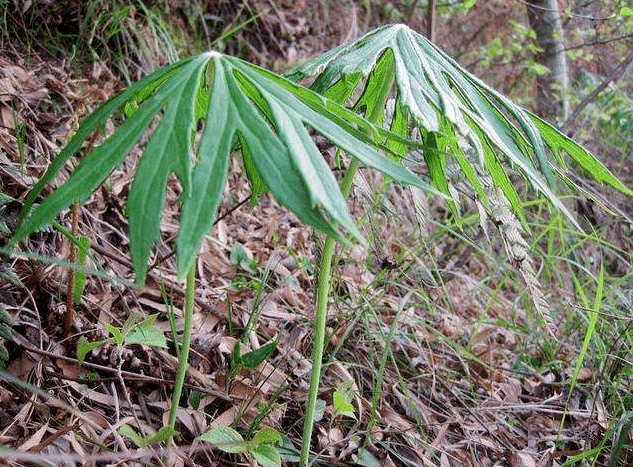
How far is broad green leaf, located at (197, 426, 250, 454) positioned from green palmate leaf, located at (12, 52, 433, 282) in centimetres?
42

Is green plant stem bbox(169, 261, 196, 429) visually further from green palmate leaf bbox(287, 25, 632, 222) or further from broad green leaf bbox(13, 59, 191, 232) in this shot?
green palmate leaf bbox(287, 25, 632, 222)

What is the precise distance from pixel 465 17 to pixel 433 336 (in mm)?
2420

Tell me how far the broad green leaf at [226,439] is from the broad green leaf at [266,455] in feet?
0.07

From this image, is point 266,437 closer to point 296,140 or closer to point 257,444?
point 257,444

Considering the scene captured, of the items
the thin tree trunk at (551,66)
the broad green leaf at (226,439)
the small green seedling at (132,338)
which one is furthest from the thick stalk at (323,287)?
the thin tree trunk at (551,66)

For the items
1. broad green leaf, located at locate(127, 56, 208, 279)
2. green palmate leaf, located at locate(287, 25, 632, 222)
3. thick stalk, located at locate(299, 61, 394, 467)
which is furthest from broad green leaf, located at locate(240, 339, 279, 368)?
broad green leaf, located at locate(127, 56, 208, 279)

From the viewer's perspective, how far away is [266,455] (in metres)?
1.08

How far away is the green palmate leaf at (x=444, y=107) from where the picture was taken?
87 centimetres

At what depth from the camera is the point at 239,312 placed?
1.59 metres

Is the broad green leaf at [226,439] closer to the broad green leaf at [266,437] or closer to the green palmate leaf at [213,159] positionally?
the broad green leaf at [266,437]

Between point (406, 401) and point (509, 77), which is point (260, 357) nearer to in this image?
point (406, 401)

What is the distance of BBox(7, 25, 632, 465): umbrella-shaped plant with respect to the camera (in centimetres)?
72

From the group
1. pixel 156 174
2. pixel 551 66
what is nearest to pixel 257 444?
pixel 156 174

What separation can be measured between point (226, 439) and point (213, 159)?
56 centimetres
